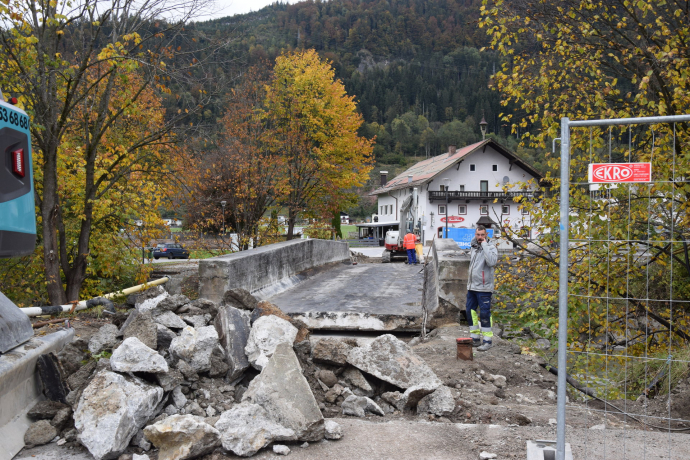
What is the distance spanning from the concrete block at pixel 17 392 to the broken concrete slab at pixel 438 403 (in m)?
3.38

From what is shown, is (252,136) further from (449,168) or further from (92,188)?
(449,168)

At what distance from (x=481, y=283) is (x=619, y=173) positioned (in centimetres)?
462

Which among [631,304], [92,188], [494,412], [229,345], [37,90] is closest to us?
[494,412]

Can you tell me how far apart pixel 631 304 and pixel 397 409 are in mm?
4118

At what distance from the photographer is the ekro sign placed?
11.1 feet

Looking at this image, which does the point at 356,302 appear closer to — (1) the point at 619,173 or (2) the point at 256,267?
(2) the point at 256,267

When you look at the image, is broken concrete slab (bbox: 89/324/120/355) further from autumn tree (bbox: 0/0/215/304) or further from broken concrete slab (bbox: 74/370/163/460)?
autumn tree (bbox: 0/0/215/304)

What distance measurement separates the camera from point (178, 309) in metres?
6.18

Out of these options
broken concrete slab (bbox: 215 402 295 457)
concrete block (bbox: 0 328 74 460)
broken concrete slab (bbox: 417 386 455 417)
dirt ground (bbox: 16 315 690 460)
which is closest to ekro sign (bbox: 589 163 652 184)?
dirt ground (bbox: 16 315 690 460)

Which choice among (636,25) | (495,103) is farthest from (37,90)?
(495,103)

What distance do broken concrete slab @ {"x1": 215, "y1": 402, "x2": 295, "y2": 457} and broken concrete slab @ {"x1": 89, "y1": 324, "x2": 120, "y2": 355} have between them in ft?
6.19

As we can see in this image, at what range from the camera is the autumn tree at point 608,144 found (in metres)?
6.00

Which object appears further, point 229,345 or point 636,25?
point 636,25

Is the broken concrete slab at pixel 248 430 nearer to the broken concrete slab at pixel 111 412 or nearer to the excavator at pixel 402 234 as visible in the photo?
the broken concrete slab at pixel 111 412
